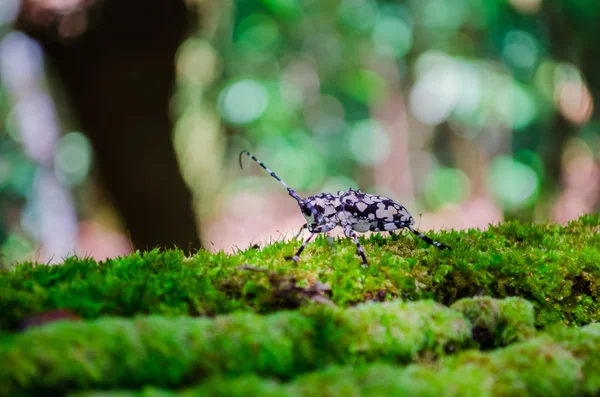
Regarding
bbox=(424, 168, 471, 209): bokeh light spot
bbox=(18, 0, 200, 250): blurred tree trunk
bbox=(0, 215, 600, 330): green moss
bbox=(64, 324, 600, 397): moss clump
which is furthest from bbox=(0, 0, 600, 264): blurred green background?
bbox=(64, 324, 600, 397): moss clump

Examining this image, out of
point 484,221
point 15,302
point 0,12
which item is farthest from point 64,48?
point 484,221

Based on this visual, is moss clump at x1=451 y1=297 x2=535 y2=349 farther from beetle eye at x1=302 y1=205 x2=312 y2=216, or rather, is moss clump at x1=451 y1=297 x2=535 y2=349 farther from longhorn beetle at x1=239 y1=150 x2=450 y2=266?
beetle eye at x1=302 y1=205 x2=312 y2=216

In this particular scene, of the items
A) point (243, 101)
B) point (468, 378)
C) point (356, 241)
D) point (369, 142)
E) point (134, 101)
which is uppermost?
point (369, 142)

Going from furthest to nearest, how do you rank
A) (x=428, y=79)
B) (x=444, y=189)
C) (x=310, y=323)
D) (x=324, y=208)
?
(x=444, y=189), (x=428, y=79), (x=324, y=208), (x=310, y=323)

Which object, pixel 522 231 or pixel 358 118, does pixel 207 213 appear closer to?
pixel 358 118

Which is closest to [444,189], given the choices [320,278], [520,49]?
[520,49]

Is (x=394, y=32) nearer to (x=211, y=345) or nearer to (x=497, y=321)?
(x=497, y=321)
